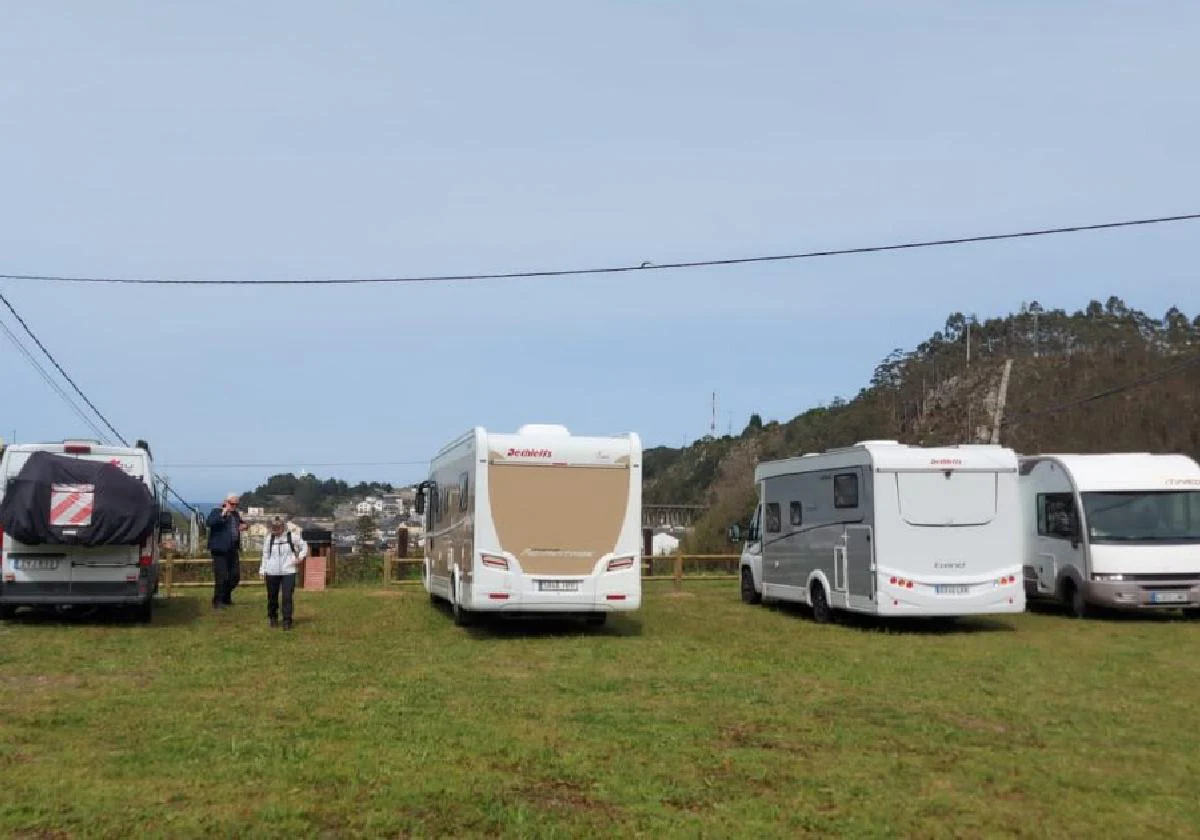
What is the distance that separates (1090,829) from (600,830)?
2.66 m

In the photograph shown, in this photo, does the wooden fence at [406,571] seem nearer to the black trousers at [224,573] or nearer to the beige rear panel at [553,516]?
the black trousers at [224,573]

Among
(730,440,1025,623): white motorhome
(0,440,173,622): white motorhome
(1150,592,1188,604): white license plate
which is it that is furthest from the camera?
(1150,592,1188,604): white license plate

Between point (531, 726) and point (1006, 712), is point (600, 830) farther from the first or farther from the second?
point (1006, 712)

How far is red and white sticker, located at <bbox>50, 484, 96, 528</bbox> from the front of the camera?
15344mm

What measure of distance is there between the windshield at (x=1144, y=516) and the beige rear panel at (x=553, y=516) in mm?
8392

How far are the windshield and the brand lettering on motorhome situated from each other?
925cm

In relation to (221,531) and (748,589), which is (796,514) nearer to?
(748,589)

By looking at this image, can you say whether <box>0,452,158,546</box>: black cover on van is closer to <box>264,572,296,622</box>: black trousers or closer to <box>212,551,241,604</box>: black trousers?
<box>264,572,296,622</box>: black trousers

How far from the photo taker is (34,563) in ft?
51.8

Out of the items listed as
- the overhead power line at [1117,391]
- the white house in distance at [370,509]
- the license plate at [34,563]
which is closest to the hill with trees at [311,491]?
the white house in distance at [370,509]

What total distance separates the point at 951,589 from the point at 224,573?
Result: 1160 cm

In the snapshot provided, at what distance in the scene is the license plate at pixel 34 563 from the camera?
1571 centimetres

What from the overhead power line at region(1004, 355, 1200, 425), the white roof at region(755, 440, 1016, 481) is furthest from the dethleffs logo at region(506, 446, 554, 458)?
the overhead power line at region(1004, 355, 1200, 425)

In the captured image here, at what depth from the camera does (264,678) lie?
11820mm
